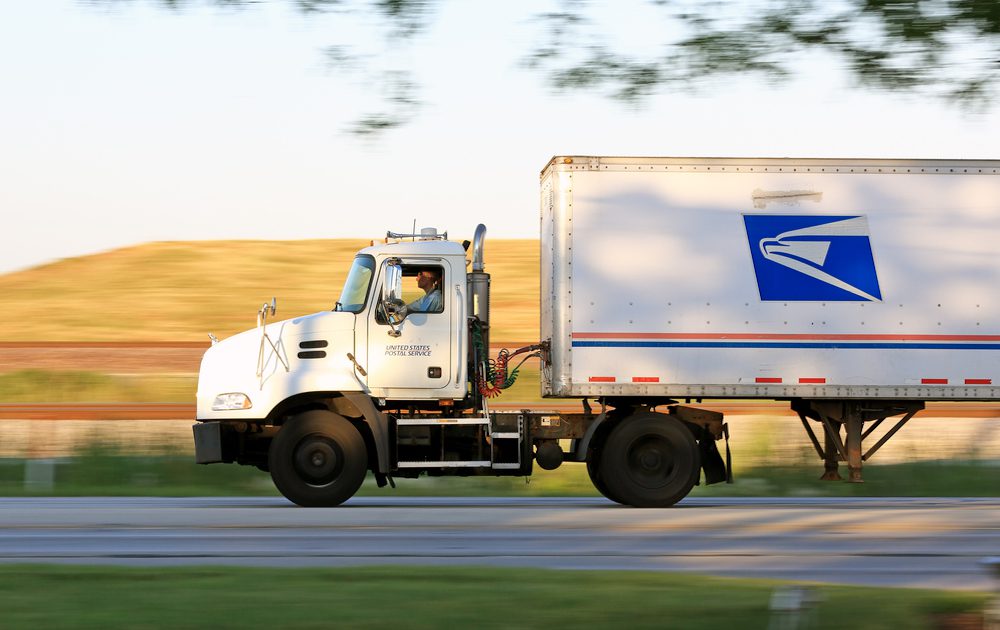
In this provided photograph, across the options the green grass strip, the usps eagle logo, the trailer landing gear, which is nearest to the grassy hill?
the trailer landing gear

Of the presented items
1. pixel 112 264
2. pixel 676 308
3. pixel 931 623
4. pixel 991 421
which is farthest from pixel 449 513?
pixel 112 264

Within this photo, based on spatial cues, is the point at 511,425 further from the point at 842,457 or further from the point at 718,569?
the point at 718,569

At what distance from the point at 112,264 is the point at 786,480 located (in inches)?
1478

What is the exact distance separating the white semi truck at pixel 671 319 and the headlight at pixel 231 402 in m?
0.02

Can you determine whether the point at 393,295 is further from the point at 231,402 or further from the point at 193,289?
the point at 193,289

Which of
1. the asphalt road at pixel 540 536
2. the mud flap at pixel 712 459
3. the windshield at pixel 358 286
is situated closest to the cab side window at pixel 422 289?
the windshield at pixel 358 286

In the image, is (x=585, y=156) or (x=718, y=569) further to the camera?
(x=585, y=156)

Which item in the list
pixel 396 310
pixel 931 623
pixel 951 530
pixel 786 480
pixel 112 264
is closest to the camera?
pixel 931 623

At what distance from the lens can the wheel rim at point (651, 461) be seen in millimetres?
14242

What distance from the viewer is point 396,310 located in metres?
14.1

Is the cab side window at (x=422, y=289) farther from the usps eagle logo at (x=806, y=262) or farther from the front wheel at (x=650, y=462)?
the usps eagle logo at (x=806, y=262)

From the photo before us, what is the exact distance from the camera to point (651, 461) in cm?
1430

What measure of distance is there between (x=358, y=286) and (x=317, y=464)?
1977mm

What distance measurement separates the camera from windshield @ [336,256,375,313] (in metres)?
14.3
